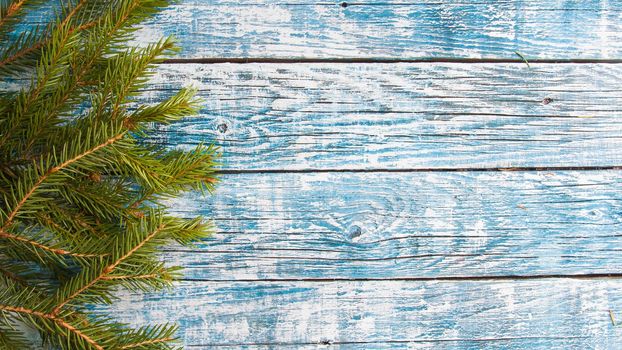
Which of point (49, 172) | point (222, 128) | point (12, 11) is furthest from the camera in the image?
point (222, 128)

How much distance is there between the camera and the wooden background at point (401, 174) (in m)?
0.98

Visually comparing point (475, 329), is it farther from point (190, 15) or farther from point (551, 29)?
point (190, 15)

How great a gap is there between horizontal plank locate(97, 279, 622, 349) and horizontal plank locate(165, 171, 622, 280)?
0.03 meters

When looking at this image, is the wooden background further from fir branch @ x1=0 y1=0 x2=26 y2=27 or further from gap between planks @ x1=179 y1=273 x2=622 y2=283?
fir branch @ x1=0 y1=0 x2=26 y2=27

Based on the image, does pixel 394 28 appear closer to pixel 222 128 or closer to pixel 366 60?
pixel 366 60

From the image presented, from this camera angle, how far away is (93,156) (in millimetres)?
739

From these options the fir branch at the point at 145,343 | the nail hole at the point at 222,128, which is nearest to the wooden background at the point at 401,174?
the nail hole at the point at 222,128

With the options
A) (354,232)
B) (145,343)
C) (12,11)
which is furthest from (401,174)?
(12,11)

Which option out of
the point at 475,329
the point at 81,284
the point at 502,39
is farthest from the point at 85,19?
the point at 475,329

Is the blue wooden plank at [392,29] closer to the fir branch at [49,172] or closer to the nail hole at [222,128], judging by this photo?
the nail hole at [222,128]

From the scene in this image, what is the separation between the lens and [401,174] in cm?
99

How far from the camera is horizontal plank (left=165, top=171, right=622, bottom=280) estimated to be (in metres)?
0.98

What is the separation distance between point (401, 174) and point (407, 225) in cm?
9

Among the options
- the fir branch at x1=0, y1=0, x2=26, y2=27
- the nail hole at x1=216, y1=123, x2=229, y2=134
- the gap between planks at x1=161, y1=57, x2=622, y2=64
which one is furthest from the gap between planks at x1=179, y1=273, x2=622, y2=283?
the fir branch at x1=0, y1=0, x2=26, y2=27
